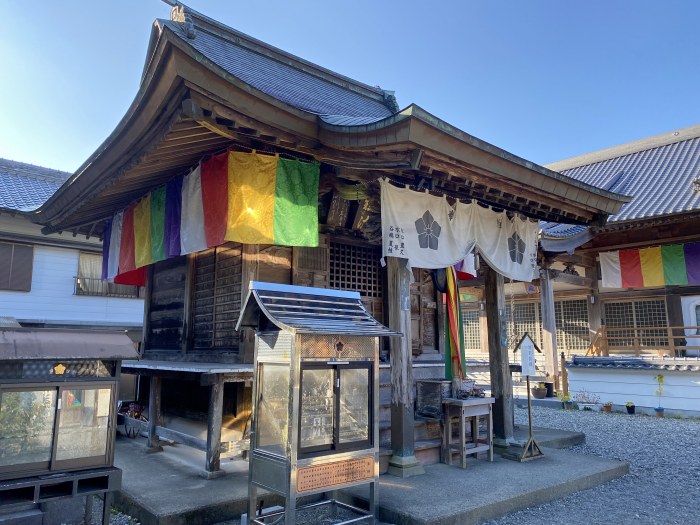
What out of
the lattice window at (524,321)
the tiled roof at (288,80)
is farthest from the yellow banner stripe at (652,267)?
the tiled roof at (288,80)

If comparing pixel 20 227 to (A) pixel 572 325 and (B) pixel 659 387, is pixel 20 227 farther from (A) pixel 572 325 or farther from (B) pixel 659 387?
(A) pixel 572 325

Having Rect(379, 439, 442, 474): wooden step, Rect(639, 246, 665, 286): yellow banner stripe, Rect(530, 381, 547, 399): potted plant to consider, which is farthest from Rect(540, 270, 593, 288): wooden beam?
Rect(379, 439, 442, 474): wooden step

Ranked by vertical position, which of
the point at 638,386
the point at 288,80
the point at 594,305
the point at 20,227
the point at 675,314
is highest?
the point at 288,80

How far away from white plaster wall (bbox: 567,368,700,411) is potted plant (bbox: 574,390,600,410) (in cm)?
11

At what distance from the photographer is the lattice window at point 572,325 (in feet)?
62.3

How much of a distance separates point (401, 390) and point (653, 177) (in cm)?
1578

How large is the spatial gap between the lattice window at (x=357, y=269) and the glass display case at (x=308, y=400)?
3293mm

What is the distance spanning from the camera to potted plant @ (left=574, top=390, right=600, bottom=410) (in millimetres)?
14703

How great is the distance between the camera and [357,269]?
8.63 meters

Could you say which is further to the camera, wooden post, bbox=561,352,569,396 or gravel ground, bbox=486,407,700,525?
wooden post, bbox=561,352,569,396

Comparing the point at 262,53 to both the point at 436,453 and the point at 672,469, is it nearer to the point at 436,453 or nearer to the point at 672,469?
the point at 436,453

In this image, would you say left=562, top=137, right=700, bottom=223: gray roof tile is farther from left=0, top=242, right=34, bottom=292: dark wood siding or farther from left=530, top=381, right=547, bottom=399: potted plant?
left=0, top=242, right=34, bottom=292: dark wood siding


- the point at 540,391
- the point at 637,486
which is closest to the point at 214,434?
the point at 637,486

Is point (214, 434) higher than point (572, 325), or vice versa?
point (572, 325)
